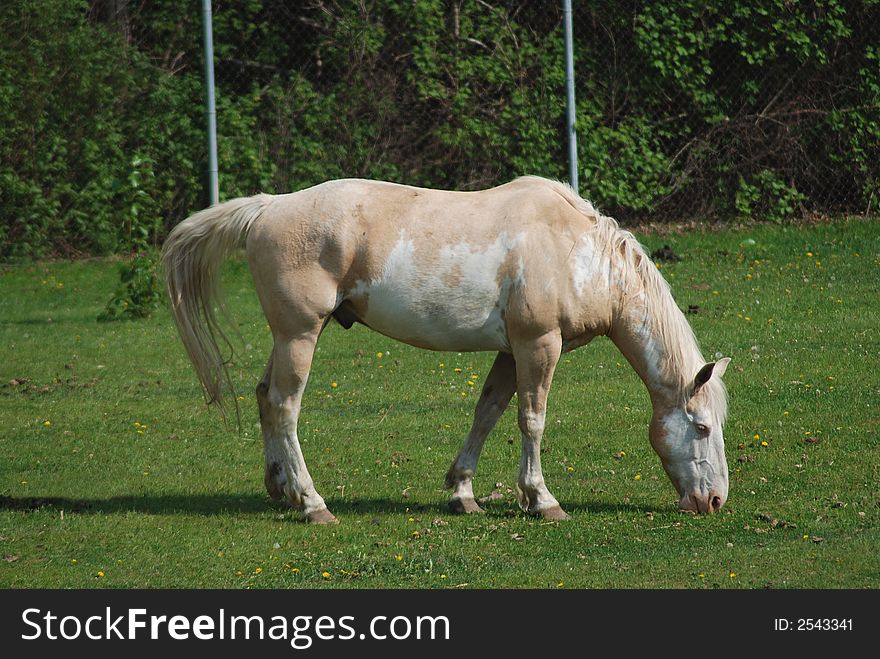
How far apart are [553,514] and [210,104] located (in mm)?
8072

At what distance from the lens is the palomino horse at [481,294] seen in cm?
650

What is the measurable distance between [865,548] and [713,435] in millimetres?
1129

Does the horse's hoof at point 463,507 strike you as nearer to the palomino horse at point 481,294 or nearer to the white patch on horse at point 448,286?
the palomino horse at point 481,294

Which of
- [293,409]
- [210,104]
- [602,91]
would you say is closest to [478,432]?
[293,409]

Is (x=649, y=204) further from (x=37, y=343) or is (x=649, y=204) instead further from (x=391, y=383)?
(x=37, y=343)

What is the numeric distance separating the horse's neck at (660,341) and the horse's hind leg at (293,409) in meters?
1.74

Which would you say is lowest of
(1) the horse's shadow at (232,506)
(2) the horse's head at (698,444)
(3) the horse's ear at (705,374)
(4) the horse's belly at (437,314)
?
(1) the horse's shadow at (232,506)

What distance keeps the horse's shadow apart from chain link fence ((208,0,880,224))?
8087 mm

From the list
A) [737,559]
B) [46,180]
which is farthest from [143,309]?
[737,559]

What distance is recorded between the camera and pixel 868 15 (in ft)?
49.4

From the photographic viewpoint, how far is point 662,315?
21.9 feet

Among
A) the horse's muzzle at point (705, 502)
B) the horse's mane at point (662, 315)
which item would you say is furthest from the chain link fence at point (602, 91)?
the horse's muzzle at point (705, 502)

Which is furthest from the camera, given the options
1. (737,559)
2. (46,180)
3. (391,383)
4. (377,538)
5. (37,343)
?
(46,180)

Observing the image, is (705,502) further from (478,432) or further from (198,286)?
(198,286)
